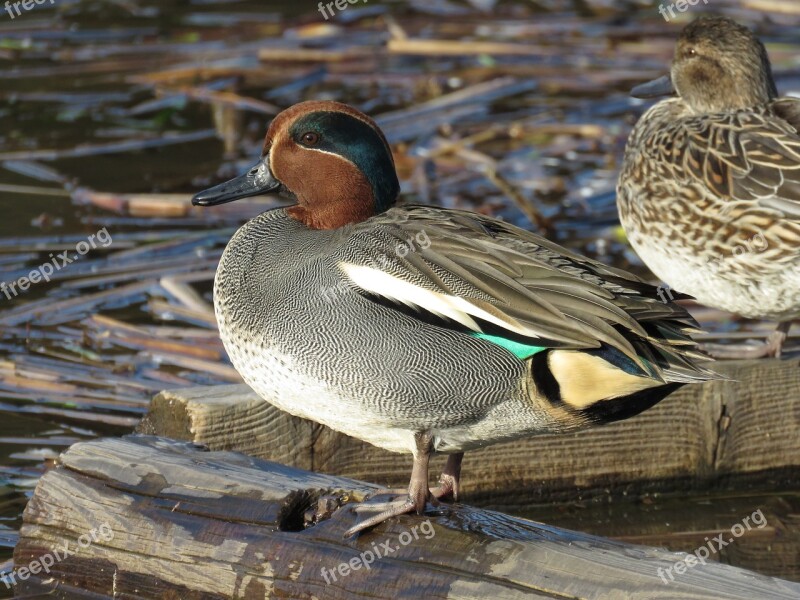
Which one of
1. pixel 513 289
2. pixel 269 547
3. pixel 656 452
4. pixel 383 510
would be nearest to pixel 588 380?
pixel 513 289

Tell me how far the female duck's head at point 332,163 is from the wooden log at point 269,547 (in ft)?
2.13

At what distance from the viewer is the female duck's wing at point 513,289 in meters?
3.07

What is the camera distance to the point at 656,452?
4.23 metres

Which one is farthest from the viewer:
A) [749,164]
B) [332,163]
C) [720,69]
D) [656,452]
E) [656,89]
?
[656,89]

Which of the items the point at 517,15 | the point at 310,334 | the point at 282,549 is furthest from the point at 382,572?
the point at 517,15

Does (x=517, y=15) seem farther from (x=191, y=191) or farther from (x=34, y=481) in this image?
(x=34, y=481)

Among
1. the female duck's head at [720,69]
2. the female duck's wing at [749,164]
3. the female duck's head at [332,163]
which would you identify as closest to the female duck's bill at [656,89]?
the female duck's head at [720,69]

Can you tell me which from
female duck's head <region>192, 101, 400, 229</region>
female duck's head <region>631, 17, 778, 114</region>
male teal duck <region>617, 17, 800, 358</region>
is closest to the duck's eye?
female duck's head <region>192, 101, 400, 229</region>

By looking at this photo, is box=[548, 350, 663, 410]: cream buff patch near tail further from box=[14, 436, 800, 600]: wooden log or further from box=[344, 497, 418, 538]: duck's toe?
box=[344, 497, 418, 538]: duck's toe

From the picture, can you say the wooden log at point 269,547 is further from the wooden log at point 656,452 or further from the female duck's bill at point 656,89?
the female duck's bill at point 656,89

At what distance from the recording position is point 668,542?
412 cm

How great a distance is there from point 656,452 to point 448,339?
1294 millimetres

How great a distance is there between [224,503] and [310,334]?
428 mm

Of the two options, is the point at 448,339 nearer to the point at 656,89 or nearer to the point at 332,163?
the point at 332,163
